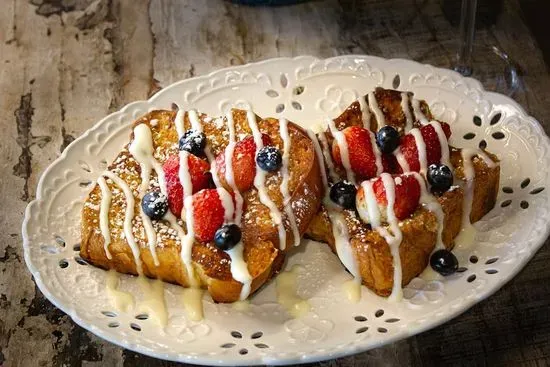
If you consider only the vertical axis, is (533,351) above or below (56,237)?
below

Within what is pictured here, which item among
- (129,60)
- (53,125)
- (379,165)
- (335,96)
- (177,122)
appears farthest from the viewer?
(129,60)

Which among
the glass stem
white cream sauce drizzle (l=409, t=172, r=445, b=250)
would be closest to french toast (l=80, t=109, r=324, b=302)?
white cream sauce drizzle (l=409, t=172, r=445, b=250)

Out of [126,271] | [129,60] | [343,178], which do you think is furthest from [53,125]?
[343,178]

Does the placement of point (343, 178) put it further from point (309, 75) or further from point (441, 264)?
point (309, 75)

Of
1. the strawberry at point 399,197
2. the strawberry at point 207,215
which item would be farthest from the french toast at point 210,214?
the strawberry at point 399,197

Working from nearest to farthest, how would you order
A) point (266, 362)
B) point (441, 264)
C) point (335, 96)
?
point (266, 362) → point (441, 264) → point (335, 96)

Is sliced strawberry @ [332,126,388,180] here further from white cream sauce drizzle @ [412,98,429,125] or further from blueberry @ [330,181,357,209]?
white cream sauce drizzle @ [412,98,429,125]
